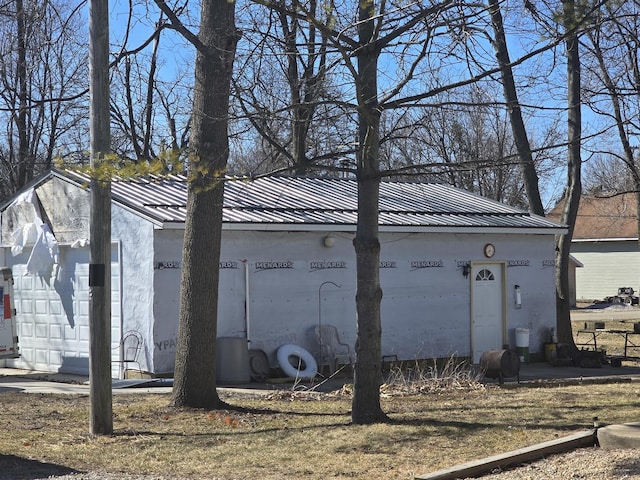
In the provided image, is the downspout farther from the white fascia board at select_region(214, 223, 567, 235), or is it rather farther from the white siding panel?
the white siding panel

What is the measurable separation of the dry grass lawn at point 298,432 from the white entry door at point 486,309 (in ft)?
22.5

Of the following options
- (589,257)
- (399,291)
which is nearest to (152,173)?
(399,291)

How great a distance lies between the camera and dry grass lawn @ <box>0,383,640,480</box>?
9383mm

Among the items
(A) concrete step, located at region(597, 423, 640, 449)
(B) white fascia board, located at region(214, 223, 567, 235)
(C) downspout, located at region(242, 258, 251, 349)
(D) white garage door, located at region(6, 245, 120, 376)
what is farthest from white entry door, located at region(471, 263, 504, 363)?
(A) concrete step, located at region(597, 423, 640, 449)

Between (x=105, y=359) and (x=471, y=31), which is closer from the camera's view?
(x=471, y=31)

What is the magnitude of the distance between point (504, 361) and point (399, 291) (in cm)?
373

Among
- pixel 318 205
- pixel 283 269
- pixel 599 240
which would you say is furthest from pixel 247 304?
pixel 599 240

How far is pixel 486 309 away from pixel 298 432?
11219 millimetres

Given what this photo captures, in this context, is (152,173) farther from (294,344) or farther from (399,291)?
(399,291)

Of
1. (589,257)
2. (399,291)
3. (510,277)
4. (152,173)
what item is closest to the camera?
(152,173)

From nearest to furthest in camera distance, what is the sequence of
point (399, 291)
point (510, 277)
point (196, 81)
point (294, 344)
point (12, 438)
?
1. point (12, 438)
2. point (196, 81)
3. point (294, 344)
4. point (399, 291)
5. point (510, 277)

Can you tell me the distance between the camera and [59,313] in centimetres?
1939

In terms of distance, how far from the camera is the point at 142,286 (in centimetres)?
1731

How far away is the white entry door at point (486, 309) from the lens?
21.2m
